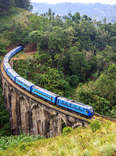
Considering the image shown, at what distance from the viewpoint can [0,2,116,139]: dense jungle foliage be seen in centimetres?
2889

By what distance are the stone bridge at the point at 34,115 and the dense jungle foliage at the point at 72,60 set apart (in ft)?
23.8

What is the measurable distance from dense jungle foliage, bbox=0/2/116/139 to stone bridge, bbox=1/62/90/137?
7.25 metres

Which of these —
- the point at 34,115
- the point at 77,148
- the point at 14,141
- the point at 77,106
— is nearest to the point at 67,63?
the point at 34,115

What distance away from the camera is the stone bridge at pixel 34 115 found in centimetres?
2077

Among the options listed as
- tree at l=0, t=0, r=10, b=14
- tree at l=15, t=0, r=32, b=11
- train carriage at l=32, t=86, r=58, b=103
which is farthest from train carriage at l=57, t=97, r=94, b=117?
tree at l=15, t=0, r=32, b=11

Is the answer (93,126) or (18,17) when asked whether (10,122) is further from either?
(18,17)

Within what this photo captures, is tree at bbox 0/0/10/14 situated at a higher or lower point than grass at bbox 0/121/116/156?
higher

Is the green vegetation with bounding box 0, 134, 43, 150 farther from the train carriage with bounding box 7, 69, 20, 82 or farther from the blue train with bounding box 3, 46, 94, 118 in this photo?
the train carriage with bounding box 7, 69, 20, 82

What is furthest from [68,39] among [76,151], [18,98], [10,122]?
[76,151]

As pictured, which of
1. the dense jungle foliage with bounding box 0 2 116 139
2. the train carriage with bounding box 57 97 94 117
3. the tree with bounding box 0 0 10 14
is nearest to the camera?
the train carriage with bounding box 57 97 94 117

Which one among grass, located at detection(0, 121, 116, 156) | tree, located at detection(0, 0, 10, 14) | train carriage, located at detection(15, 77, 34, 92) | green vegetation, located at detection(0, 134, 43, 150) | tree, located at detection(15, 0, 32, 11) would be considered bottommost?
green vegetation, located at detection(0, 134, 43, 150)

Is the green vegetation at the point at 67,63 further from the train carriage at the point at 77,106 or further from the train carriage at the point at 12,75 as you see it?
the train carriage at the point at 12,75

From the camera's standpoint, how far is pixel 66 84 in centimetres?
3519

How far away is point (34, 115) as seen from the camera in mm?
24625
